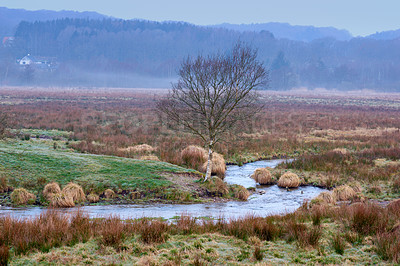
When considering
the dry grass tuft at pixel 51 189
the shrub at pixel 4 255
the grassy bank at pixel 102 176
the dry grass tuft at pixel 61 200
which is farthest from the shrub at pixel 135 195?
the shrub at pixel 4 255

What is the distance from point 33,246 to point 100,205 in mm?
6949

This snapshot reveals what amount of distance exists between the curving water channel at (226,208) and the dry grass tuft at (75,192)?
1.18 meters

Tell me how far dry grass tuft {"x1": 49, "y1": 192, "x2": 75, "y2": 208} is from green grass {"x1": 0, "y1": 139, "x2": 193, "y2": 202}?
1.86 m

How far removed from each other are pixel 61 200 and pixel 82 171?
4407mm

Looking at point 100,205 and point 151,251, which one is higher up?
point 151,251

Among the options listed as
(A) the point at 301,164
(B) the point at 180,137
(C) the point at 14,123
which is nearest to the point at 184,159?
(A) the point at 301,164

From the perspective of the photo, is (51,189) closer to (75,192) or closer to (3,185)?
(75,192)

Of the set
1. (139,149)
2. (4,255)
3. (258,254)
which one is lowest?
(139,149)

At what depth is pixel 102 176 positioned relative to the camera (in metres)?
18.4

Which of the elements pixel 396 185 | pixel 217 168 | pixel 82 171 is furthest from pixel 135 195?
pixel 396 185

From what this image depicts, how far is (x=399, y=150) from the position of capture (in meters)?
28.2

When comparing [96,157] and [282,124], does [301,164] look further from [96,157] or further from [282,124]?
[282,124]

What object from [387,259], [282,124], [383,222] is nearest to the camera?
[387,259]

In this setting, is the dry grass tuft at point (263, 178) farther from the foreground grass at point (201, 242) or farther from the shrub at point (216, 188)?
the foreground grass at point (201, 242)
